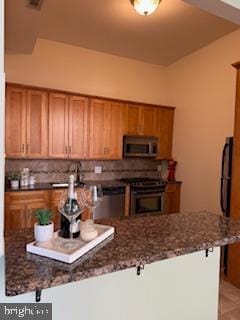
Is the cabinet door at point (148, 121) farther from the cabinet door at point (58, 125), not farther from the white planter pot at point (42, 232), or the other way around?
the white planter pot at point (42, 232)

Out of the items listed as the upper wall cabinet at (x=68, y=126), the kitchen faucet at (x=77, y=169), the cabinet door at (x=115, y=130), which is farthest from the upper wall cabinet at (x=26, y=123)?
the cabinet door at (x=115, y=130)

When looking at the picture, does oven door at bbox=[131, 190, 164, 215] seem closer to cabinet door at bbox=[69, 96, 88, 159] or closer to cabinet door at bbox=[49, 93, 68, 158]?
cabinet door at bbox=[69, 96, 88, 159]

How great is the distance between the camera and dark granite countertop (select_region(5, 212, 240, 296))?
2.97 ft

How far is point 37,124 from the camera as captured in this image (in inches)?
153

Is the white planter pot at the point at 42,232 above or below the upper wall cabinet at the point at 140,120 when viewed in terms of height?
below

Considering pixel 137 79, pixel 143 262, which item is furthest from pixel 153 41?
pixel 143 262

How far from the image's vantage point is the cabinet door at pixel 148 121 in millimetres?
4762

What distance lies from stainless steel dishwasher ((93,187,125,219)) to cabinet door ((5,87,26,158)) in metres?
1.39

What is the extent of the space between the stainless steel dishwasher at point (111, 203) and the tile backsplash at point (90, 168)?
0.66 meters

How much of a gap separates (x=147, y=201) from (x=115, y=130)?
4.40ft

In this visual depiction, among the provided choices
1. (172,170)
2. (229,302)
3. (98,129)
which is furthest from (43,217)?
(172,170)

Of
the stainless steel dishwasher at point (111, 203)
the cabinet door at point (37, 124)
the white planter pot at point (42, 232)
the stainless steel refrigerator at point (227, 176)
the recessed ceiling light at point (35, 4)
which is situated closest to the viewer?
the white planter pot at point (42, 232)

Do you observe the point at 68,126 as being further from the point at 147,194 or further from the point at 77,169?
the point at 147,194

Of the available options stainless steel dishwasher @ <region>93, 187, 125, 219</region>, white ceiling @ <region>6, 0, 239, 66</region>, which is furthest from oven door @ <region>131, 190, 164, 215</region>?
white ceiling @ <region>6, 0, 239, 66</region>
